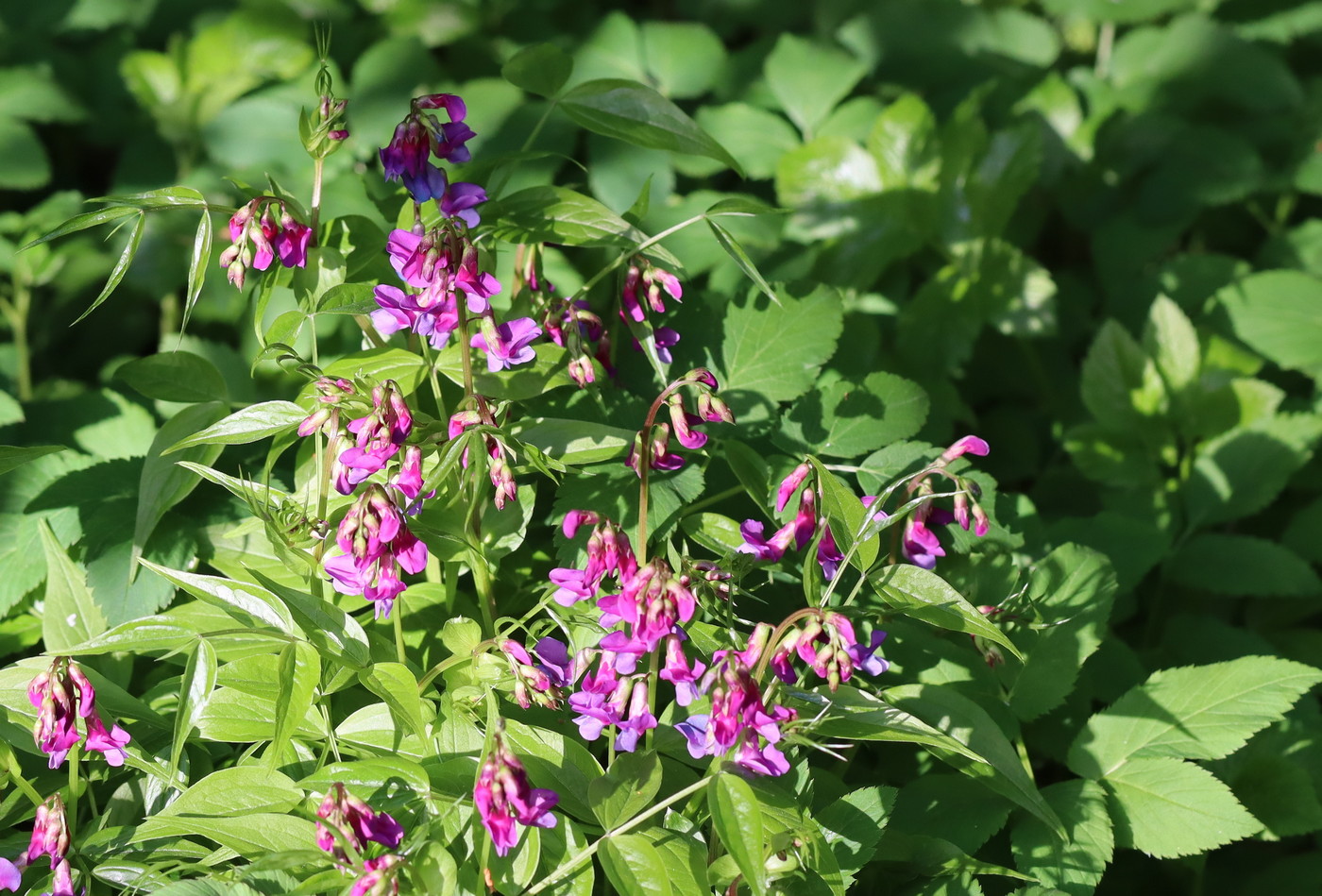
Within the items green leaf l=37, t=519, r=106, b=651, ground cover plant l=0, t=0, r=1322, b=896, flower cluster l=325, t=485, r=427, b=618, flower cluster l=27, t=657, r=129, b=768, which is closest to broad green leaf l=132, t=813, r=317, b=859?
ground cover plant l=0, t=0, r=1322, b=896

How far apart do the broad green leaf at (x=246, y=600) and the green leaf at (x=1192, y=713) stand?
1.13m

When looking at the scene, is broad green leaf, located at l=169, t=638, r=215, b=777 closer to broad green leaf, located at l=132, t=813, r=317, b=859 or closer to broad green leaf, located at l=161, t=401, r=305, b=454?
broad green leaf, located at l=132, t=813, r=317, b=859

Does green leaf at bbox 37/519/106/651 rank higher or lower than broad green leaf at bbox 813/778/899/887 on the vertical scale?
higher

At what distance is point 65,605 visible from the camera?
1.62 m

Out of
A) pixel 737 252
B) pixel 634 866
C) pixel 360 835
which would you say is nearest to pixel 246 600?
pixel 360 835

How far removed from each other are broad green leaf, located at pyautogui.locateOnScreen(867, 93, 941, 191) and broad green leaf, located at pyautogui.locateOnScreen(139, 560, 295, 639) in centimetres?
175

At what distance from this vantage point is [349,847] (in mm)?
1106

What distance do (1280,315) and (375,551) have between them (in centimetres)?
221

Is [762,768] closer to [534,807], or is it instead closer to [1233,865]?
[534,807]

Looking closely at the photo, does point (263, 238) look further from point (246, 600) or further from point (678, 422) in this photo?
point (678, 422)

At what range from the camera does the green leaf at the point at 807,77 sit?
267cm

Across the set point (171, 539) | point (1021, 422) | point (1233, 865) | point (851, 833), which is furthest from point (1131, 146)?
point (171, 539)

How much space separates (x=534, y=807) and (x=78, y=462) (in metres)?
1.26

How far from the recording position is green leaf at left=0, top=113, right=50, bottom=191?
2.54 m
